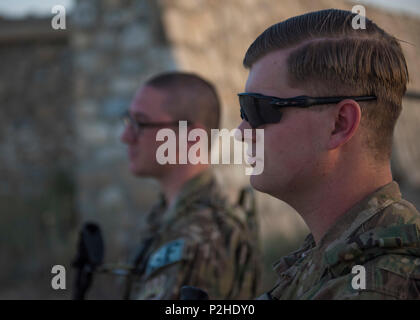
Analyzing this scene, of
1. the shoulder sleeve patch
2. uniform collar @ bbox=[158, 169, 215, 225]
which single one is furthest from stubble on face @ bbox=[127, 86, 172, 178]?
the shoulder sleeve patch

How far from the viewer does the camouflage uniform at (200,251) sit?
2.04m

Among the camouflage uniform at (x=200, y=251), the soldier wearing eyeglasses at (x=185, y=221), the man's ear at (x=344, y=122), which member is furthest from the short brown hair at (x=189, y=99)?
the man's ear at (x=344, y=122)

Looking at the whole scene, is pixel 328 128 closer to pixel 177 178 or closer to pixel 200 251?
pixel 200 251

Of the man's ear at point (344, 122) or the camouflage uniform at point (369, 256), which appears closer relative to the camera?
the camouflage uniform at point (369, 256)

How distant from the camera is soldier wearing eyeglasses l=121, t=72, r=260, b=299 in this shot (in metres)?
2.07

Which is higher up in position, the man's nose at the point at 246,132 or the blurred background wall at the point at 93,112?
the blurred background wall at the point at 93,112

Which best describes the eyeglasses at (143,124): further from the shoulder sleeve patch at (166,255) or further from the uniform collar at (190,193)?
the shoulder sleeve patch at (166,255)

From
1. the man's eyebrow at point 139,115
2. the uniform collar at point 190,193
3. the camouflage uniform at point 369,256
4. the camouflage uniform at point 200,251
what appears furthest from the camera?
the man's eyebrow at point 139,115

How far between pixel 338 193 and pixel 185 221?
3.90 feet

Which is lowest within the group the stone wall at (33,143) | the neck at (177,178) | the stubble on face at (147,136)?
the neck at (177,178)

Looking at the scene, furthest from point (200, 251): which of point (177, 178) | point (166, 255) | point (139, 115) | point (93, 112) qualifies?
point (93, 112)

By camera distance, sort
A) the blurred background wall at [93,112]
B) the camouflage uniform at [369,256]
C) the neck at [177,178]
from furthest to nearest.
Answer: the blurred background wall at [93,112] → the neck at [177,178] → the camouflage uniform at [369,256]
